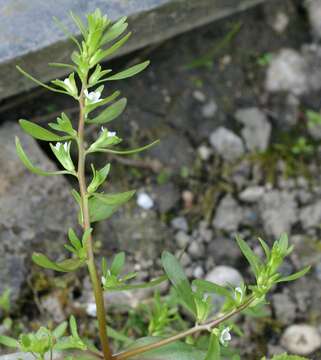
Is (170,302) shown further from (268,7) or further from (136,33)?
(268,7)

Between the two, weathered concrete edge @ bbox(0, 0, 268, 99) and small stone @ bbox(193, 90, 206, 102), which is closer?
weathered concrete edge @ bbox(0, 0, 268, 99)

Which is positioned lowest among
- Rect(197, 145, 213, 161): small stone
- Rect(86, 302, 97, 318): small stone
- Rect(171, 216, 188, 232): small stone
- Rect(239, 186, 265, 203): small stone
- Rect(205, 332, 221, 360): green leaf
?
Rect(239, 186, 265, 203): small stone

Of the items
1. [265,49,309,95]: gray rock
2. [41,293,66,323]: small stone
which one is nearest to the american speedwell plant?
A: [41,293,66,323]: small stone

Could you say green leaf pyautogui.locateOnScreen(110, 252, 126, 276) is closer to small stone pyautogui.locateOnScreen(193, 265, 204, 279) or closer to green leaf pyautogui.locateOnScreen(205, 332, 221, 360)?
green leaf pyautogui.locateOnScreen(205, 332, 221, 360)

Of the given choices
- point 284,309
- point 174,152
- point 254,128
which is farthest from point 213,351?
point 254,128

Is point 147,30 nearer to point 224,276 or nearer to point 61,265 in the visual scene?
point 224,276

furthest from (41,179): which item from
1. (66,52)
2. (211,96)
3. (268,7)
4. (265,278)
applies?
(268,7)
